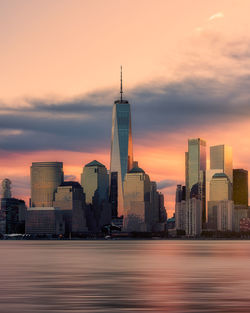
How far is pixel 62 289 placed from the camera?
71188 millimetres

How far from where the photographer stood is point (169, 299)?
5991 centimetres

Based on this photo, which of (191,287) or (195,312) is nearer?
(195,312)

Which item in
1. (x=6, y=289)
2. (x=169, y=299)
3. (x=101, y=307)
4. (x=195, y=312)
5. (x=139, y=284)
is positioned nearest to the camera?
(x=195, y=312)

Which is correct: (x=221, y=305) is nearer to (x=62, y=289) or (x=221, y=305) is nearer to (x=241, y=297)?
(x=241, y=297)

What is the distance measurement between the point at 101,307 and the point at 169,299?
8699mm

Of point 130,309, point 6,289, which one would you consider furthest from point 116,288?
point 130,309

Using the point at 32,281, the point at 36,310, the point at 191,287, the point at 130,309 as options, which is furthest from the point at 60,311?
the point at 32,281

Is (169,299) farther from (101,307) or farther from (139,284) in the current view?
(139,284)

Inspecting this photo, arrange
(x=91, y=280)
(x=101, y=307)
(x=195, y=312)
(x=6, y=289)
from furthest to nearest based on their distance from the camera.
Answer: (x=91, y=280) < (x=6, y=289) < (x=101, y=307) < (x=195, y=312)

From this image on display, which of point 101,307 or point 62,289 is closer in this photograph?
point 101,307

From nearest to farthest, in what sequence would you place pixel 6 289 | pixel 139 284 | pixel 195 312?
pixel 195 312, pixel 6 289, pixel 139 284

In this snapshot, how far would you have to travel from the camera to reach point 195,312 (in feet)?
163

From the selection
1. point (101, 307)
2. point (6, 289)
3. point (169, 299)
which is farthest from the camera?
point (6, 289)

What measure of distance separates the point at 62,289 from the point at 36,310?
2036cm
